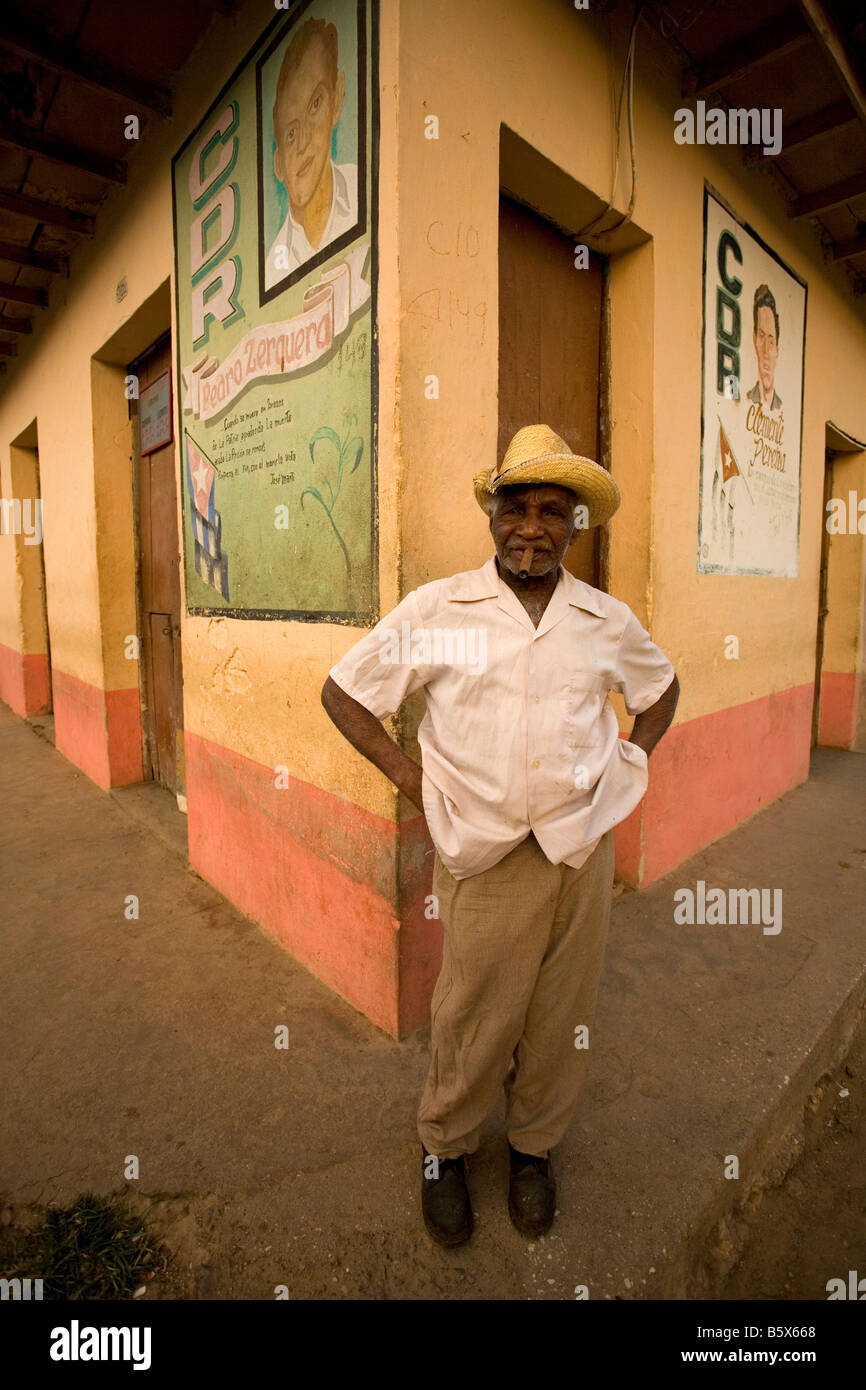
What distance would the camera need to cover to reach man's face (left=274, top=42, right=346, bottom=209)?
2.40 m

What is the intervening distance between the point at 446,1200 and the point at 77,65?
5.04 m

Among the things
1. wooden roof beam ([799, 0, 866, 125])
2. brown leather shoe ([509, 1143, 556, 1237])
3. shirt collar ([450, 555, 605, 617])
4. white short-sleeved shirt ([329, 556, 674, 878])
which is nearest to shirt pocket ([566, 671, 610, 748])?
white short-sleeved shirt ([329, 556, 674, 878])

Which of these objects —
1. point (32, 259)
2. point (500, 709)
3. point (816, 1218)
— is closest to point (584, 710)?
point (500, 709)

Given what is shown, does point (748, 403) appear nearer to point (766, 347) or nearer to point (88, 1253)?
point (766, 347)

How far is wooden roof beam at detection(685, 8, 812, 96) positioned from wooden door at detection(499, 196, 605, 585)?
Result: 103cm

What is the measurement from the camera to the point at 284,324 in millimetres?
2732

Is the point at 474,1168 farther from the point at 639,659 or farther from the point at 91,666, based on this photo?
the point at 91,666

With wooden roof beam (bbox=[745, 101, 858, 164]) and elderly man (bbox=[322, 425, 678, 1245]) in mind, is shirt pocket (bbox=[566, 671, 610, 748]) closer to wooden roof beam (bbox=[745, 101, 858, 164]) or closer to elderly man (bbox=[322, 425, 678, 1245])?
elderly man (bbox=[322, 425, 678, 1245])

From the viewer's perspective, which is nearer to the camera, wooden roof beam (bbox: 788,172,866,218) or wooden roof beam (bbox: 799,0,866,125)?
wooden roof beam (bbox: 799,0,866,125)

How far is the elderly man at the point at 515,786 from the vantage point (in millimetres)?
1613

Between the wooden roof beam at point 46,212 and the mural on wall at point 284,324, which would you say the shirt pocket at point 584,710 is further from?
the wooden roof beam at point 46,212
